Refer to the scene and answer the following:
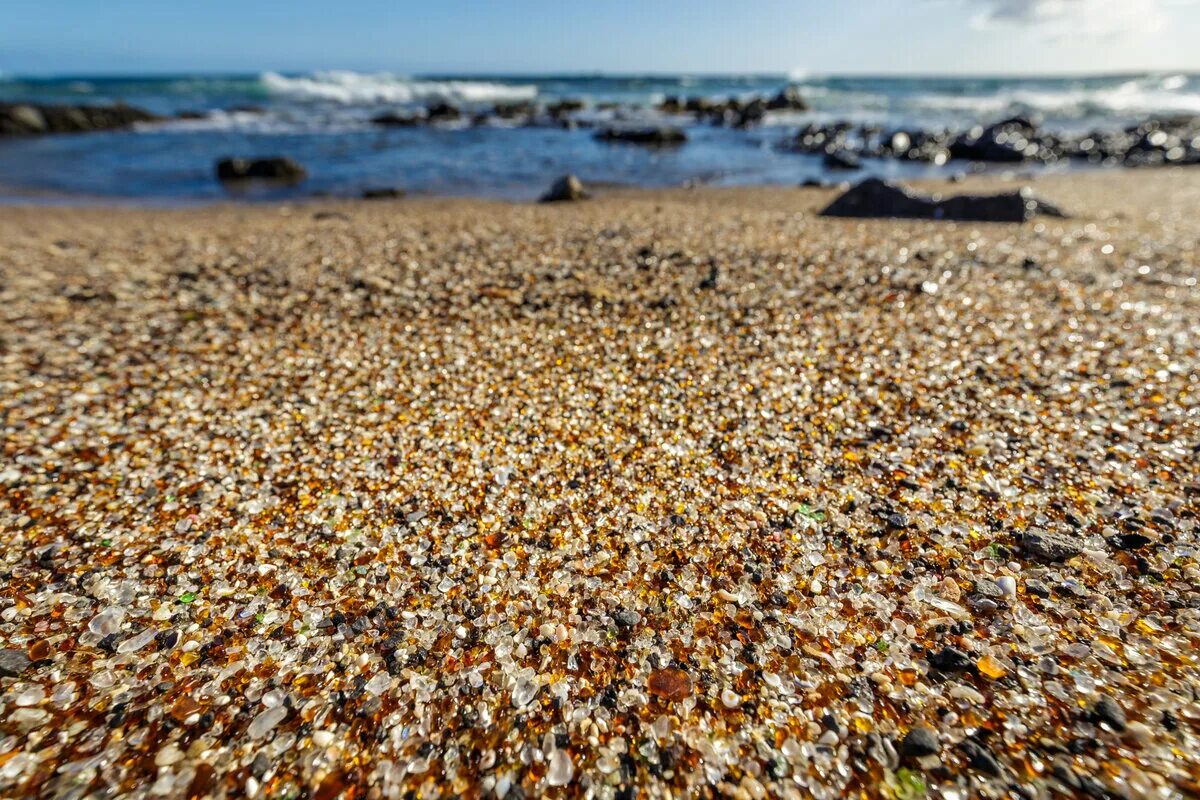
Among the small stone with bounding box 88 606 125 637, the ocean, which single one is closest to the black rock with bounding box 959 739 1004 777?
the small stone with bounding box 88 606 125 637

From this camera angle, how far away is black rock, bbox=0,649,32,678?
2.81m

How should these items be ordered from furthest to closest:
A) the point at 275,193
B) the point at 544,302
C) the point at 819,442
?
the point at 275,193 < the point at 544,302 < the point at 819,442

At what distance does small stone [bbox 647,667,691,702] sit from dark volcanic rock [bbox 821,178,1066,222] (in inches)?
420

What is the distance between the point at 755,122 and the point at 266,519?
4200 cm

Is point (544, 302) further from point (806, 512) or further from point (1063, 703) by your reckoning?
point (1063, 703)

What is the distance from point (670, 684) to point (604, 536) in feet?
3.60

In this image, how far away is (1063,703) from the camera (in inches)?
107

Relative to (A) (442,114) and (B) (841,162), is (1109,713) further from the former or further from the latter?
(A) (442,114)

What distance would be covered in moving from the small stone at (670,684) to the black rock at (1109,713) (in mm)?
1847

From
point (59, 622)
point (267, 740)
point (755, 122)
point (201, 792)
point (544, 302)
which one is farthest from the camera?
point (755, 122)

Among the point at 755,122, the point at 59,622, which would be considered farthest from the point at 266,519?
the point at 755,122

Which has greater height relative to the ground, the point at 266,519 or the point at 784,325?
the point at 784,325

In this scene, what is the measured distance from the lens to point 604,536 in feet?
12.6

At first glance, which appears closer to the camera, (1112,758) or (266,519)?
(1112,758)
